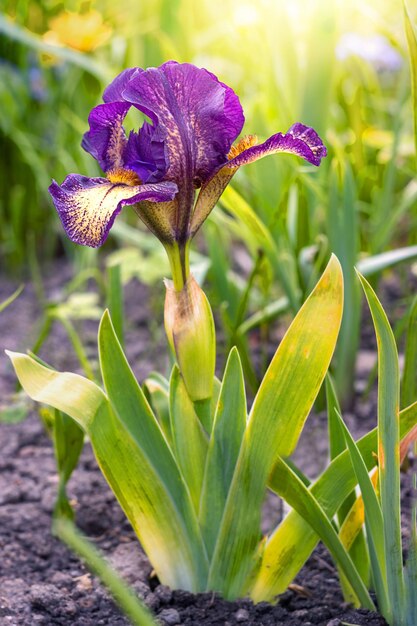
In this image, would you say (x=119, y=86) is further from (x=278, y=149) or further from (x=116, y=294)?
(x=116, y=294)

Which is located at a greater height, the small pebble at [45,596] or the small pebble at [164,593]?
the small pebble at [45,596]

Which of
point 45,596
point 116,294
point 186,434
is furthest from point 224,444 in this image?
point 116,294

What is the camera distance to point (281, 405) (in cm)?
103

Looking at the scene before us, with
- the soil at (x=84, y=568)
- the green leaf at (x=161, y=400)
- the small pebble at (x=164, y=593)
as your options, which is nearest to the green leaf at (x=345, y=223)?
the soil at (x=84, y=568)

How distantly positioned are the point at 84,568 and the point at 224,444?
40cm

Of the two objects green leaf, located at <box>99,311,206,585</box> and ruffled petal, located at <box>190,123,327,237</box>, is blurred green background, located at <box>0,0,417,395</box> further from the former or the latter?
green leaf, located at <box>99,311,206,585</box>

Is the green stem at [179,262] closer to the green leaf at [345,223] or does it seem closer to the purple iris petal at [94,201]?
the purple iris petal at [94,201]

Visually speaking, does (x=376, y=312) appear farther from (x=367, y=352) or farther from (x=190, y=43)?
(x=190, y=43)

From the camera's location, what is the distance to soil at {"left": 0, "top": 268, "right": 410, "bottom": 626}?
1132 mm

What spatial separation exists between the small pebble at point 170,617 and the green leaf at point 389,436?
0.30m

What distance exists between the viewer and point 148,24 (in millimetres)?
2846

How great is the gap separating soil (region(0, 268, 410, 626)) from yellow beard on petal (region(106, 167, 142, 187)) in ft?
1.95

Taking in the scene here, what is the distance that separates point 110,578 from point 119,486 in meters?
0.28

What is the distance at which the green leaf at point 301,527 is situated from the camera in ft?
3.52
